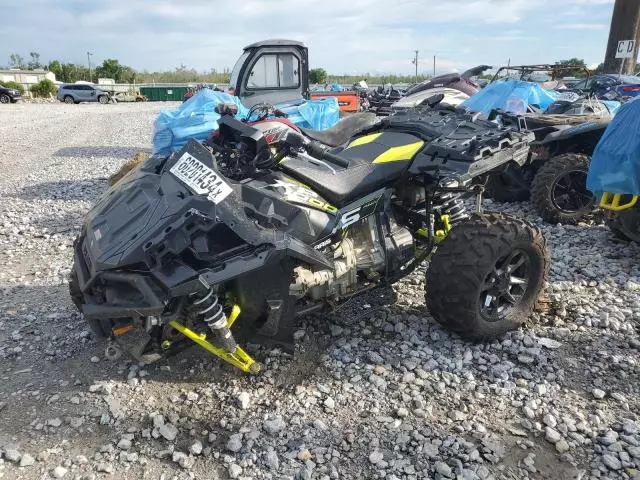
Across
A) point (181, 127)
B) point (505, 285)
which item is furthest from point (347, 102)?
point (505, 285)

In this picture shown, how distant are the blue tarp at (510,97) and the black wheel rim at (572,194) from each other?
87.3 inches

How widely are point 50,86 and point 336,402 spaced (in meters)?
49.6

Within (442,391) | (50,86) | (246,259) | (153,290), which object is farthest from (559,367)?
(50,86)

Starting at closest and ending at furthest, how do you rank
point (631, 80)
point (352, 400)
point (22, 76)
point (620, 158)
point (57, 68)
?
point (352, 400), point (620, 158), point (631, 80), point (22, 76), point (57, 68)

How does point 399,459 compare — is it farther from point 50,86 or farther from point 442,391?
point 50,86

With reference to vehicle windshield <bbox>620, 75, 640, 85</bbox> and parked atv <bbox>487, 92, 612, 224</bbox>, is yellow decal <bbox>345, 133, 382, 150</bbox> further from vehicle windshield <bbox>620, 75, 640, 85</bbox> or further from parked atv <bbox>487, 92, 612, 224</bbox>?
vehicle windshield <bbox>620, 75, 640, 85</bbox>

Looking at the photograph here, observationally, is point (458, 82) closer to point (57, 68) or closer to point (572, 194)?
point (572, 194)

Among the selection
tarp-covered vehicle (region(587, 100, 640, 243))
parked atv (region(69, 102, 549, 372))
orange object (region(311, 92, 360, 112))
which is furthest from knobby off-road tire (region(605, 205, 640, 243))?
orange object (region(311, 92, 360, 112))

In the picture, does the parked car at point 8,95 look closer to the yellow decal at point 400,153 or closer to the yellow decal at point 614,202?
the yellow decal at point 400,153

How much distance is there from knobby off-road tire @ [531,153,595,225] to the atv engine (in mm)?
3156

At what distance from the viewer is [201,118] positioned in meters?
7.83

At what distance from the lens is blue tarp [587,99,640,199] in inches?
181

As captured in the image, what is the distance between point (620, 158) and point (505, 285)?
2004 mm

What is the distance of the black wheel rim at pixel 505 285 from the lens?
3639mm
